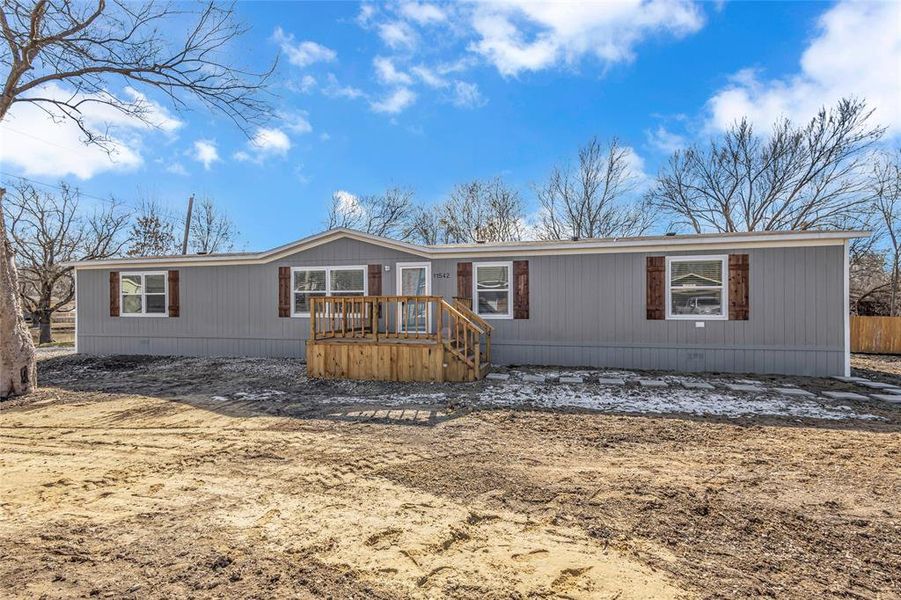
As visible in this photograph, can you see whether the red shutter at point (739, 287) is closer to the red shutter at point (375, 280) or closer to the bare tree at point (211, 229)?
the red shutter at point (375, 280)

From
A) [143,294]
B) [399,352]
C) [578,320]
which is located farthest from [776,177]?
[143,294]

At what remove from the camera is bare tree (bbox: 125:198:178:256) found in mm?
20266

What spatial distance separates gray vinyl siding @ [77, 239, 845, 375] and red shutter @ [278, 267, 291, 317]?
0.48 feet

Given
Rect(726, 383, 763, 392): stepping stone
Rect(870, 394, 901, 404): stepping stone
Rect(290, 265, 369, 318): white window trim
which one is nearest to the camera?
Rect(870, 394, 901, 404): stepping stone

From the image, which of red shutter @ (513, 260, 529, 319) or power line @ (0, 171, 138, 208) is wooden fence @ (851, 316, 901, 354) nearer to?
red shutter @ (513, 260, 529, 319)

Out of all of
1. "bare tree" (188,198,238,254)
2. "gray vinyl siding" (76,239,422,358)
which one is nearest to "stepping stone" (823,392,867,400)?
"gray vinyl siding" (76,239,422,358)

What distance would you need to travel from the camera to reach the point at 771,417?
5.07m

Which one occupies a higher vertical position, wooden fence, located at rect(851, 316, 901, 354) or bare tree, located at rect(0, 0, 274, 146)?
bare tree, located at rect(0, 0, 274, 146)

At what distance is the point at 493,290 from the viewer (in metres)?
9.15

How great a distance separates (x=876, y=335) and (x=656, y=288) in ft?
28.5

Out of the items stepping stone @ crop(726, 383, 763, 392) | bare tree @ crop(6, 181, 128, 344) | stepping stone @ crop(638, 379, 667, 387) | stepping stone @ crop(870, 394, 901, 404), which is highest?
bare tree @ crop(6, 181, 128, 344)

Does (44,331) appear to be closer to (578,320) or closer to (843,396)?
(578,320)

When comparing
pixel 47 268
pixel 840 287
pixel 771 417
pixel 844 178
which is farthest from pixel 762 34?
pixel 47 268

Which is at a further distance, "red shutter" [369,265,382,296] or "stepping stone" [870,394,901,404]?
"red shutter" [369,265,382,296]
